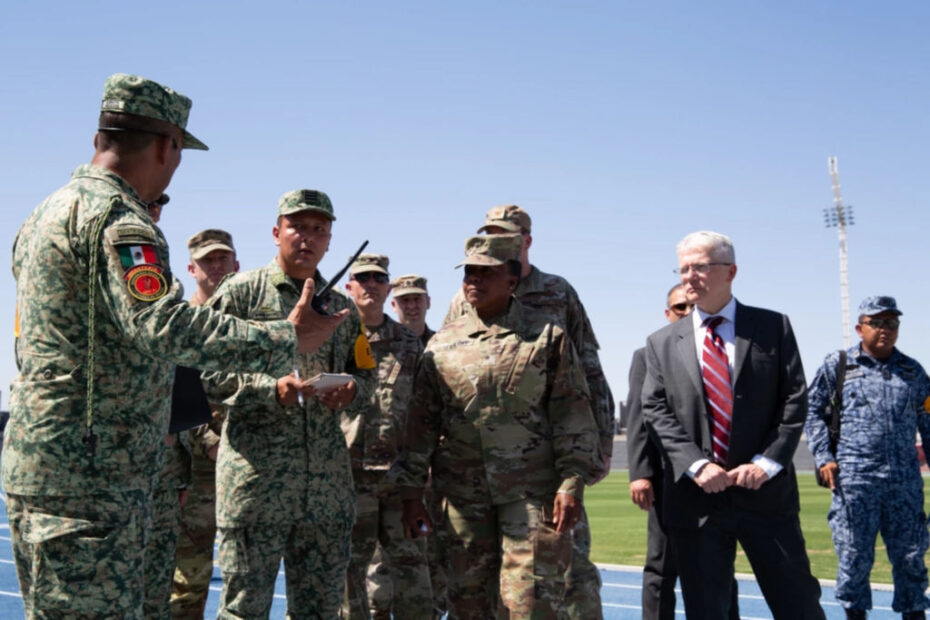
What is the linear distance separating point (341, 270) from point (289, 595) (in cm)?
159

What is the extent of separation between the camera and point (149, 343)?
9.93 ft

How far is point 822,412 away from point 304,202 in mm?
5133

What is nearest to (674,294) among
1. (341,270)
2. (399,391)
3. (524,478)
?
(399,391)

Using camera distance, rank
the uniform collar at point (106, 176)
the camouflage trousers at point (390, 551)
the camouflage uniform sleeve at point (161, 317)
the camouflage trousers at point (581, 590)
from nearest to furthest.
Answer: the camouflage uniform sleeve at point (161, 317)
the uniform collar at point (106, 176)
the camouflage trousers at point (581, 590)
the camouflage trousers at point (390, 551)

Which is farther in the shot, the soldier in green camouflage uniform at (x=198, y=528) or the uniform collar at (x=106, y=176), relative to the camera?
the soldier in green camouflage uniform at (x=198, y=528)

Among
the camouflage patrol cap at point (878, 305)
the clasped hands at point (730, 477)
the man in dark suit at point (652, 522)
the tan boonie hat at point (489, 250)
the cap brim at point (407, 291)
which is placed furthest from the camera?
the cap brim at point (407, 291)

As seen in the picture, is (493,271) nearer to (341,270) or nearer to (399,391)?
(341,270)

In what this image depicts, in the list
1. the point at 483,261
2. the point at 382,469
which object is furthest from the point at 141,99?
the point at 382,469

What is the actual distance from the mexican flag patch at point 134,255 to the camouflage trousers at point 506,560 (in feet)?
8.63

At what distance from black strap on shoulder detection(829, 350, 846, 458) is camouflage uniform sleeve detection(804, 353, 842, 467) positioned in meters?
0.03

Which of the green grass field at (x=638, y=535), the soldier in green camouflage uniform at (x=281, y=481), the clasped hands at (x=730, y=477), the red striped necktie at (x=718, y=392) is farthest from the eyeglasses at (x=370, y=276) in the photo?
the green grass field at (x=638, y=535)

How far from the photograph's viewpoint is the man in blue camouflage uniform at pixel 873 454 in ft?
25.0

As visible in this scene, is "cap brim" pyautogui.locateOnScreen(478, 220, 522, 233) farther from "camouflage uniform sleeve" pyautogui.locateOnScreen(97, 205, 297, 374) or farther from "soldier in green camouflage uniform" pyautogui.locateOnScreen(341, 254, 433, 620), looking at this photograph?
"camouflage uniform sleeve" pyautogui.locateOnScreen(97, 205, 297, 374)

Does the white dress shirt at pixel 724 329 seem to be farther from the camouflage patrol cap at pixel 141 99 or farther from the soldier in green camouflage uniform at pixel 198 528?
the camouflage patrol cap at pixel 141 99
